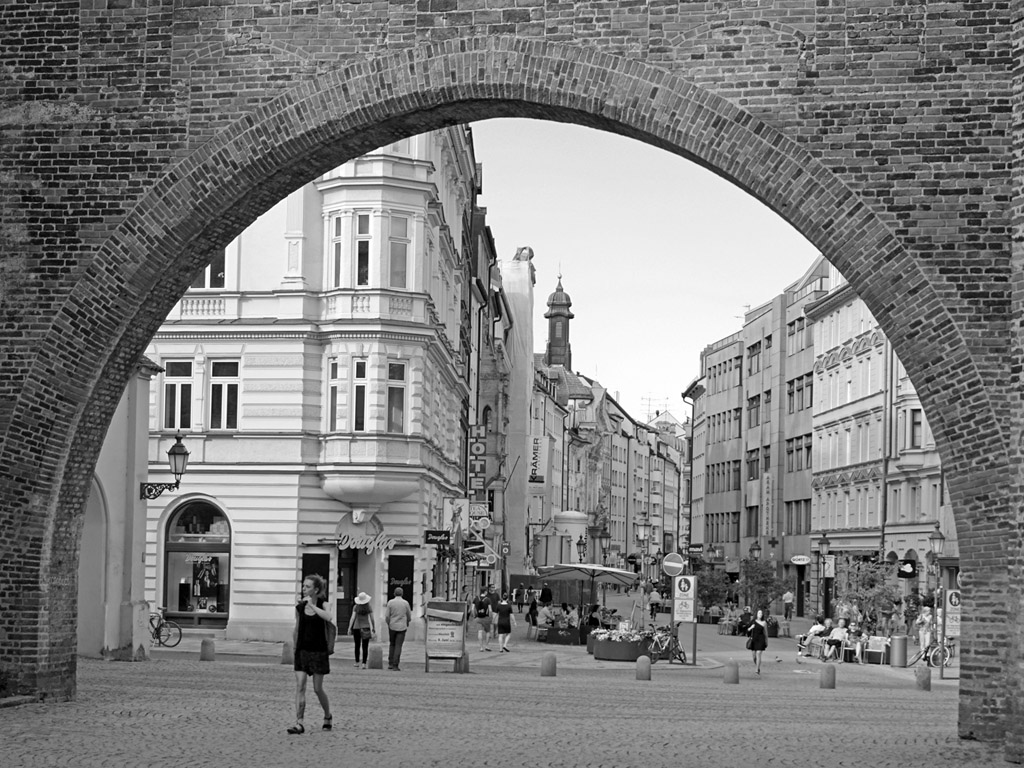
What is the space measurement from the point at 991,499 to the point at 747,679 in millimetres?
17980

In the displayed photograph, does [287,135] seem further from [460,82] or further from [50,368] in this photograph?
[50,368]

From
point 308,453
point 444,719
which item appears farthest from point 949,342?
point 308,453

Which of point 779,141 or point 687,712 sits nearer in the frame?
point 779,141

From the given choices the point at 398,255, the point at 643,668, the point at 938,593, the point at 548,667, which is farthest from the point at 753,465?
the point at 643,668

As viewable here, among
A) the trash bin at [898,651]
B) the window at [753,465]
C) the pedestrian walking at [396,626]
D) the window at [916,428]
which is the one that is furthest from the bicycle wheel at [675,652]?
the window at [753,465]

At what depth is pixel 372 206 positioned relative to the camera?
41.7m

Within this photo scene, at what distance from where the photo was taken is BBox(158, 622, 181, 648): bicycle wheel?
116ft

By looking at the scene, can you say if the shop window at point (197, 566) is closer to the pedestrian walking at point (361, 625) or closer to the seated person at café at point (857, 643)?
the pedestrian walking at point (361, 625)

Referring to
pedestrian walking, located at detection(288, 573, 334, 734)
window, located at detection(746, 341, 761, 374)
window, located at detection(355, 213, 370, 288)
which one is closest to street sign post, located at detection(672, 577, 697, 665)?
window, located at detection(355, 213, 370, 288)

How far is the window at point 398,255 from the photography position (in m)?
41.8

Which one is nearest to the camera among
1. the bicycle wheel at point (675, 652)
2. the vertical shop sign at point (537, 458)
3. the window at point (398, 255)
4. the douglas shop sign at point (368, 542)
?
the bicycle wheel at point (675, 652)

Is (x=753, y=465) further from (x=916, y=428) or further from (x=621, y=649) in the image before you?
(x=621, y=649)

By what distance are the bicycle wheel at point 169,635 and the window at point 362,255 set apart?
31.3 ft

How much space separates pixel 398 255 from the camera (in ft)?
138
